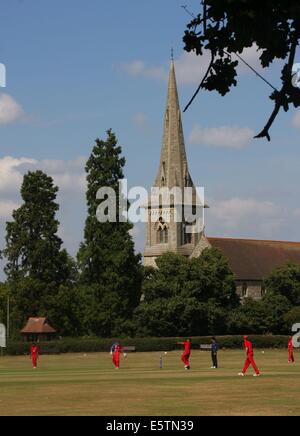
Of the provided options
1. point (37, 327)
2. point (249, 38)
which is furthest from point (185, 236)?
point (249, 38)

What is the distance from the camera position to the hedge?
76363 mm

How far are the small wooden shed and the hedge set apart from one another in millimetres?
6638

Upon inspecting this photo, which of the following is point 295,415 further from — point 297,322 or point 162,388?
point 297,322

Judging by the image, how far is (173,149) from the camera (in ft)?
440

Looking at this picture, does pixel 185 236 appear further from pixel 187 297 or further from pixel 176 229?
pixel 187 297

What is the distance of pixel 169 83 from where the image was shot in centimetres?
13350

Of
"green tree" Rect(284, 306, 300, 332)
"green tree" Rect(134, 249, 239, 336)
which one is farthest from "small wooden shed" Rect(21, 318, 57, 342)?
"green tree" Rect(284, 306, 300, 332)

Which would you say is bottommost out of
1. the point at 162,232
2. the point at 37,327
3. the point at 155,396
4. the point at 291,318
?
the point at 155,396

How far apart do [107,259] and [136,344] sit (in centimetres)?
1387

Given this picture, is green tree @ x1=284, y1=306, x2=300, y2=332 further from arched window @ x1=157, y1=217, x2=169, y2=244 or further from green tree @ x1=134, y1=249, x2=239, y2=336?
Result: arched window @ x1=157, y1=217, x2=169, y2=244

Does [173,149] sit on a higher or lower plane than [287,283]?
higher

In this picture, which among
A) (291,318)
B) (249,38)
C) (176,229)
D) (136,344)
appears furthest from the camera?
(176,229)

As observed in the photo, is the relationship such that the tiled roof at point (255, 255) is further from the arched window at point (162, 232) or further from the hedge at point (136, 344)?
the hedge at point (136, 344)

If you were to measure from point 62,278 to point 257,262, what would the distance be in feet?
120
